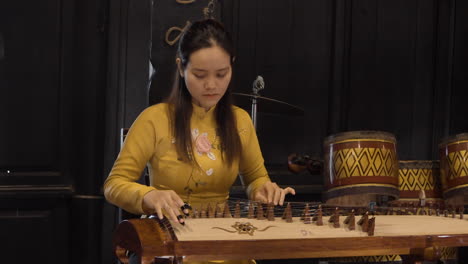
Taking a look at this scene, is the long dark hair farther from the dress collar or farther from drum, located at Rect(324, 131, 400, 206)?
drum, located at Rect(324, 131, 400, 206)

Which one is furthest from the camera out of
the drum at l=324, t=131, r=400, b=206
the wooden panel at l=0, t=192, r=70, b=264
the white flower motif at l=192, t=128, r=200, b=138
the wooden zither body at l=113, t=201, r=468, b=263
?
the wooden panel at l=0, t=192, r=70, b=264

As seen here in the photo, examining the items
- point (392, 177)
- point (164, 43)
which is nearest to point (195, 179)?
point (392, 177)

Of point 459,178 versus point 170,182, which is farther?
point 459,178

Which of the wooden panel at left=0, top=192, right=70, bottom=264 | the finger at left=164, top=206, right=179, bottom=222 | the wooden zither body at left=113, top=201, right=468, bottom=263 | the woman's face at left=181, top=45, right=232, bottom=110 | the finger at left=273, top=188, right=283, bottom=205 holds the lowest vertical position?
the wooden panel at left=0, top=192, right=70, bottom=264

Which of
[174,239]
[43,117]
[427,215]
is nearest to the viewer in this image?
[174,239]

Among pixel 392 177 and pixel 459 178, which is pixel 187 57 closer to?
pixel 392 177

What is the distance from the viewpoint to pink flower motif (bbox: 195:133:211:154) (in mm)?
2338

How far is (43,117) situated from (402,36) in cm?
221

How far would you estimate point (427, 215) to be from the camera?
7.27 ft

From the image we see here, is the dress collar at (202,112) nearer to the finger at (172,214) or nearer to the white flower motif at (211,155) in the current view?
the white flower motif at (211,155)

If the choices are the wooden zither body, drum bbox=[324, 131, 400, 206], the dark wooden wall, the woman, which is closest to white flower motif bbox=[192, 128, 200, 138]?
the woman

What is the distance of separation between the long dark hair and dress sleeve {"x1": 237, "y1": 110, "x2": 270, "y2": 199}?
60mm

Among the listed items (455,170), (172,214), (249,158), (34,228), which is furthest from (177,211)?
(34,228)

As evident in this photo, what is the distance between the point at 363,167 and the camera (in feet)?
10.3
